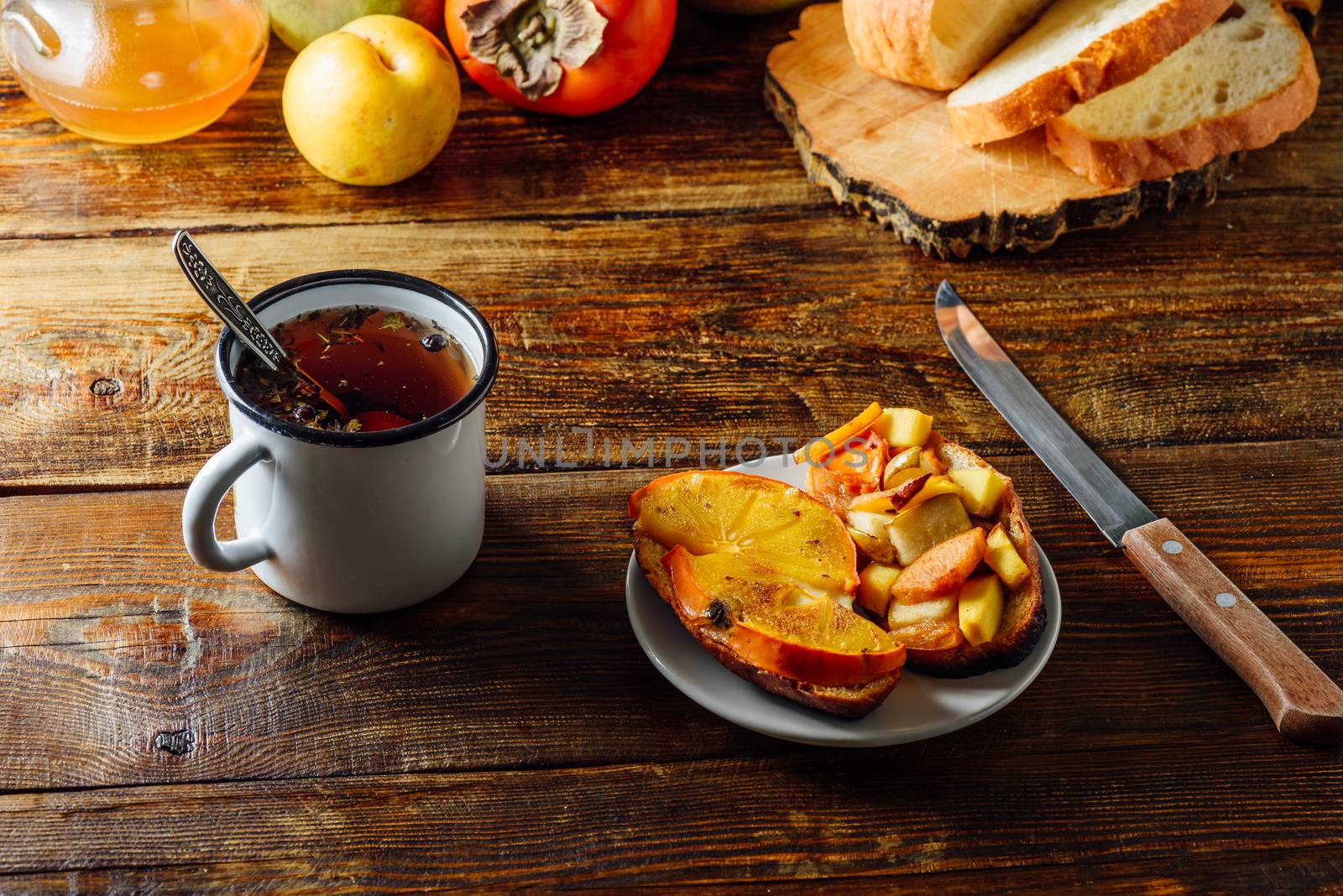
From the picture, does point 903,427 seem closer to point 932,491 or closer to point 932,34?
point 932,491

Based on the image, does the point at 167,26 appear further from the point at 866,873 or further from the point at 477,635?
the point at 866,873

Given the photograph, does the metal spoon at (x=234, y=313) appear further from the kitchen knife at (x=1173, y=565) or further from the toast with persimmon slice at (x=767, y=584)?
the kitchen knife at (x=1173, y=565)

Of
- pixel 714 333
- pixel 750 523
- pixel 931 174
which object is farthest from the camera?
pixel 931 174

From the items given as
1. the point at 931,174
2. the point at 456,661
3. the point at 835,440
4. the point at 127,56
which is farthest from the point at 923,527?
the point at 127,56

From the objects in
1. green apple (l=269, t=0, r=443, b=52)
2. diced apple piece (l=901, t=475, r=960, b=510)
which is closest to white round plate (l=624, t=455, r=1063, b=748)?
diced apple piece (l=901, t=475, r=960, b=510)

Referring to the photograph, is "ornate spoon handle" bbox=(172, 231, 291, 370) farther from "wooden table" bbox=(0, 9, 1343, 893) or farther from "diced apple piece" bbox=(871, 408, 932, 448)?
"diced apple piece" bbox=(871, 408, 932, 448)

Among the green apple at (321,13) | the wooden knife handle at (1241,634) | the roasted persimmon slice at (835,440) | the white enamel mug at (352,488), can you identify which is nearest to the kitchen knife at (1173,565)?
the wooden knife handle at (1241,634)
